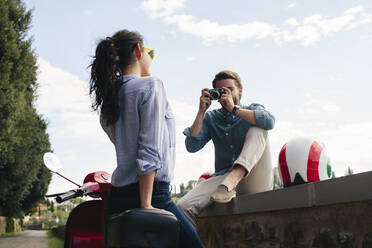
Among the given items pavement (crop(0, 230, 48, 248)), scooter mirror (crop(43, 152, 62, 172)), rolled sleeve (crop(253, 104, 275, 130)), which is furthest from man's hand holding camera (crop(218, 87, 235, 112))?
pavement (crop(0, 230, 48, 248))

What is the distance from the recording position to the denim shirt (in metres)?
3.60

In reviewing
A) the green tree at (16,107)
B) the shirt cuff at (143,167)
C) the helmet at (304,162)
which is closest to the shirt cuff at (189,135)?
the helmet at (304,162)

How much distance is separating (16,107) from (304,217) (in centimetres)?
1522

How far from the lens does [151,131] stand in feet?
5.65

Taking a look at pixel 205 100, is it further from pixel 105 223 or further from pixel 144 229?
pixel 144 229

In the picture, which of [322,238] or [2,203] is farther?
[2,203]

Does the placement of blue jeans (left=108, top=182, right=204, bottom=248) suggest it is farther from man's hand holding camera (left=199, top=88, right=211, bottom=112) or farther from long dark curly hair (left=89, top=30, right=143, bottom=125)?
man's hand holding camera (left=199, top=88, right=211, bottom=112)

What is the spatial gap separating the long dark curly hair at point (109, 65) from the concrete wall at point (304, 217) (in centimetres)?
121

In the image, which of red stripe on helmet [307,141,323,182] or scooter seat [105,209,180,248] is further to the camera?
red stripe on helmet [307,141,323,182]

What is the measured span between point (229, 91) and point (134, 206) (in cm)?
210

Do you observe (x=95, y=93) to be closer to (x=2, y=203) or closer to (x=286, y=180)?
(x=286, y=180)

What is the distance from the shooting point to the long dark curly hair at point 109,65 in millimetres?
1856

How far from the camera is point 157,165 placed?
1691 millimetres

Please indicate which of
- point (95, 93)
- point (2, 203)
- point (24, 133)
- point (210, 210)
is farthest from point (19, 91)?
point (95, 93)
